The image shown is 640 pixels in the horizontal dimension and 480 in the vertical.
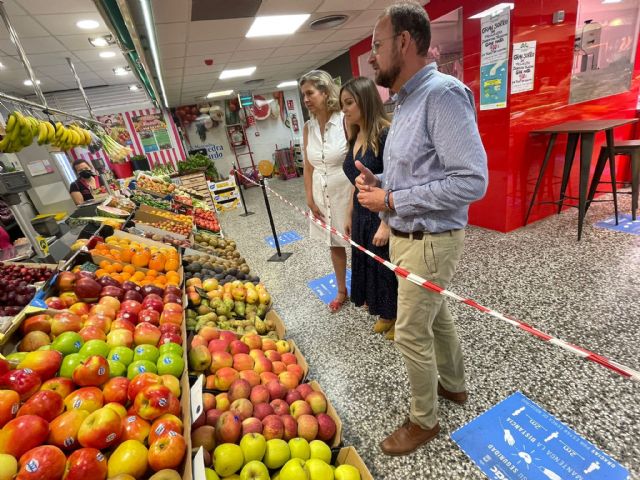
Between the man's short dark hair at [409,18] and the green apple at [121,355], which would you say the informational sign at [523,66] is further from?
the green apple at [121,355]

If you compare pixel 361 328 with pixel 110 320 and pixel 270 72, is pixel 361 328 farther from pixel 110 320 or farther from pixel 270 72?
pixel 270 72

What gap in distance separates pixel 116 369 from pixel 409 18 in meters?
1.70

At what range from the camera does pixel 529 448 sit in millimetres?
1536

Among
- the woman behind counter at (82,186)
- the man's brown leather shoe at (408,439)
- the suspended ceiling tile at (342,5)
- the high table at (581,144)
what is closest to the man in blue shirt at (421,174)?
the man's brown leather shoe at (408,439)

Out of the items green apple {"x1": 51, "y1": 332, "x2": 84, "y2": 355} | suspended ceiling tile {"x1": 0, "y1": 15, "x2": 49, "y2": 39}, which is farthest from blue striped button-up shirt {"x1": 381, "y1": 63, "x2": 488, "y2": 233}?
suspended ceiling tile {"x1": 0, "y1": 15, "x2": 49, "y2": 39}

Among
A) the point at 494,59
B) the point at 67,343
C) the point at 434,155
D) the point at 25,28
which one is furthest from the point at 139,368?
the point at 25,28

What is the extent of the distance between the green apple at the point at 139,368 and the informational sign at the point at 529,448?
1495mm

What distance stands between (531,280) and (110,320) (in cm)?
322

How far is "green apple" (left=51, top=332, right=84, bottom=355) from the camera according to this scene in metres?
1.32

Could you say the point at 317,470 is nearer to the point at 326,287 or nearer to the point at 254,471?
the point at 254,471

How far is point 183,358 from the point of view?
1.49m

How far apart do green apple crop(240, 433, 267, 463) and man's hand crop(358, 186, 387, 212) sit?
1.03m

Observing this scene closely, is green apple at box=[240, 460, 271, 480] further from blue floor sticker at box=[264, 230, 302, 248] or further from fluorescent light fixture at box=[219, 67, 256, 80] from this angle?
fluorescent light fixture at box=[219, 67, 256, 80]

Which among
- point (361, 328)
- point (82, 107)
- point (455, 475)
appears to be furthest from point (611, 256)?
point (82, 107)
